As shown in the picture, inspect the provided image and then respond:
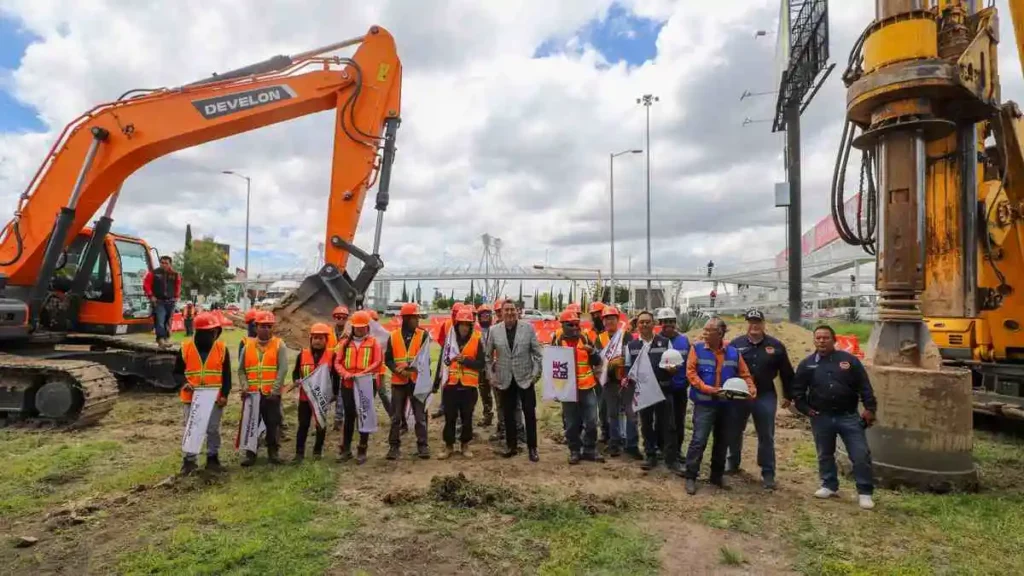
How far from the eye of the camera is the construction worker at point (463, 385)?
6.97 m

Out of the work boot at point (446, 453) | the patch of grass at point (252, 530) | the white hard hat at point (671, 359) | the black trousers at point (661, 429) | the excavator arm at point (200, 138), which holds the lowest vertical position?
the patch of grass at point (252, 530)

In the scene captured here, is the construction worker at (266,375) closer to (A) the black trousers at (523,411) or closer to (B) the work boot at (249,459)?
(B) the work boot at (249,459)

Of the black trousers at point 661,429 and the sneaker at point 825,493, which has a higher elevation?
the black trousers at point 661,429

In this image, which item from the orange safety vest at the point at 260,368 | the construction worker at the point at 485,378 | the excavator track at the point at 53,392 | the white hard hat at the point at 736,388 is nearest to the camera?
the white hard hat at the point at 736,388

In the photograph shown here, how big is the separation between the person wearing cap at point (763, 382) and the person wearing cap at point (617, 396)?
1.23 metres

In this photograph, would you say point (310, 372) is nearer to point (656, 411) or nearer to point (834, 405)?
point (656, 411)

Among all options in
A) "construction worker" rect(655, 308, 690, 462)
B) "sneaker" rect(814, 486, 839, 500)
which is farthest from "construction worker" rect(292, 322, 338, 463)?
"sneaker" rect(814, 486, 839, 500)

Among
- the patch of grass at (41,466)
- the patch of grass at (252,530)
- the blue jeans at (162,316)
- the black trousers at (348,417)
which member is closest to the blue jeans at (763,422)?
the patch of grass at (252,530)

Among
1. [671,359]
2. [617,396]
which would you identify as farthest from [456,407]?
[671,359]

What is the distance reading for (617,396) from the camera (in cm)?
733

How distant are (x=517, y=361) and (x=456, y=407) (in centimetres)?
87

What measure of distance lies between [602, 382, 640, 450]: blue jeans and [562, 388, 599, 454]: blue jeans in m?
0.34

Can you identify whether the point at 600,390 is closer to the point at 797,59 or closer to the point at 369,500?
the point at 369,500

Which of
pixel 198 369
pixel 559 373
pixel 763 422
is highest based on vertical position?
pixel 198 369
